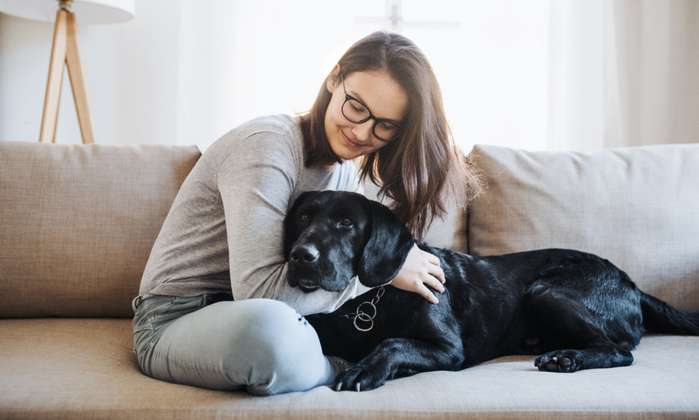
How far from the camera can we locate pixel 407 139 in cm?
160

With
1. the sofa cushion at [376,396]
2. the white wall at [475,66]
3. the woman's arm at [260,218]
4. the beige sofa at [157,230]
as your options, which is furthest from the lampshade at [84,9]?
the sofa cushion at [376,396]

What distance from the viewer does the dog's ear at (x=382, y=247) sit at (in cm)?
156

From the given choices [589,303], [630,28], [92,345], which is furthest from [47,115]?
[630,28]

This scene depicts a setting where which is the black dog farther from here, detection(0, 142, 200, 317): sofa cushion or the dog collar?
detection(0, 142, 200, 317): sofa cushion

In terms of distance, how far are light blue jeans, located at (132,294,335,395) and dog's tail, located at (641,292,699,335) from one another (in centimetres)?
101

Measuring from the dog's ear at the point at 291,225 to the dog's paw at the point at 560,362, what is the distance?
0.65 m

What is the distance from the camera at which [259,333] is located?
128cm

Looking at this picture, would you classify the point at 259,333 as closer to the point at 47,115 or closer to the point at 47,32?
the point at 47,115

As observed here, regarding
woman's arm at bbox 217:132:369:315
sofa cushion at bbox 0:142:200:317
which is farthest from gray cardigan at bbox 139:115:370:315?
sofa cushion at bbox 0:142:200:317

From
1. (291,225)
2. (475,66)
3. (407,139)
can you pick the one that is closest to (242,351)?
(291,225)

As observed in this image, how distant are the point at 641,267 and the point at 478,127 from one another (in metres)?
1.22

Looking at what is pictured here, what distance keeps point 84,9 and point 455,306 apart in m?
2.07

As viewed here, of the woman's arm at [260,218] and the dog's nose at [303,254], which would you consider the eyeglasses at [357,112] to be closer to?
the woman's arm at [260,218]

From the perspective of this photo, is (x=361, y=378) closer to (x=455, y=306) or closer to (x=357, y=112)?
(x=455, y=306)
